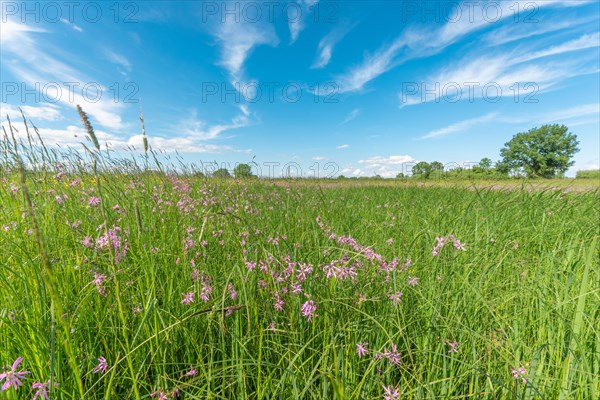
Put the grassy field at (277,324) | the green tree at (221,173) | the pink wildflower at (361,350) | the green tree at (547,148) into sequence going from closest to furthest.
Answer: the grassy field at (277,324), the pink wildflower at (361,350), the green tree at (221,173), the green tree at (547,148)

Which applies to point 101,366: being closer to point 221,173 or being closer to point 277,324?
point 277,324

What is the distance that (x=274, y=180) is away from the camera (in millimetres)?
7113

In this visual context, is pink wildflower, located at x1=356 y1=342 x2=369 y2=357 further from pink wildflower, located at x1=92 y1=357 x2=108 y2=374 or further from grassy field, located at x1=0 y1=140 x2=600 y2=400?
pink wildflower, located at x1=92 y1=357 x2=108 y2=374

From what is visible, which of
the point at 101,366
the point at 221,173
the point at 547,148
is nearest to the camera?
the point at 101,366

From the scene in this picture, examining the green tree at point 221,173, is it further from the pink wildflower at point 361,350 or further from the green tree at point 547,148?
the green tree at point 547,148

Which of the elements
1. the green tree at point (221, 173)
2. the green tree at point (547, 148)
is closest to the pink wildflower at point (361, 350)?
the green tree at point (221, 173)

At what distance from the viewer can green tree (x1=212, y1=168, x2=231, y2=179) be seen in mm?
5557

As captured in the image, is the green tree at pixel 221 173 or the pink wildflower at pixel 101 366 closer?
the pink wildflower at pixel 101 366

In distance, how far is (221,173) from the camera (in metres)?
5.67

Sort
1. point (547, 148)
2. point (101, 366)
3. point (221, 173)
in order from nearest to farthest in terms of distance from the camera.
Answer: point (101, 366) < point (221, 173) < point (547, 148)

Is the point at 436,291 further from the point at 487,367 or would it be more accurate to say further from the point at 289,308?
the point at 289,308

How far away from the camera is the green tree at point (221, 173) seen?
5.56m

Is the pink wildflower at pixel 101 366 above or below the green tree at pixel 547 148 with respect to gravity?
below

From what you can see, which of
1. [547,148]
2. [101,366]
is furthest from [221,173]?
[547,148]
